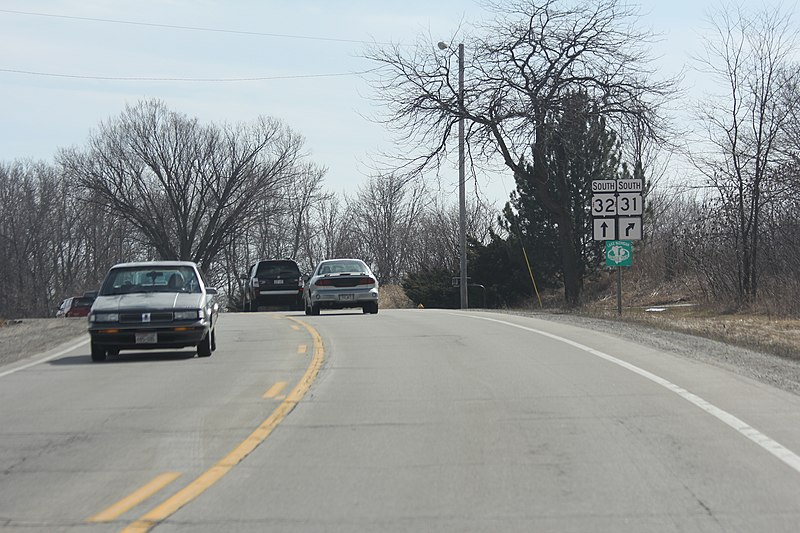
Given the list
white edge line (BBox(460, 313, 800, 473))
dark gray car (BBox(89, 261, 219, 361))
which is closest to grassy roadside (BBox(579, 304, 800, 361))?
white edge line (BBox(460, 313, 800, 473))

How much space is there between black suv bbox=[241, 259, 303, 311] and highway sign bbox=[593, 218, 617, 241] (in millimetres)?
14001

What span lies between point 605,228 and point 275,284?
1481cm

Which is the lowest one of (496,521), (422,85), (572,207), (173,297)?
(496,521)

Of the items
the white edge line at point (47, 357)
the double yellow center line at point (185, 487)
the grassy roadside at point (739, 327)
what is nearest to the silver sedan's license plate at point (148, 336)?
the white edge line at point (47, 357)

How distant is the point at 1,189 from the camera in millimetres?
74375

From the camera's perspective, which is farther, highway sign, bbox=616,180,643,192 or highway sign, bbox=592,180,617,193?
highway sign, bbox=616,180,643,192

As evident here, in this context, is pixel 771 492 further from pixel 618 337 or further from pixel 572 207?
pixel 572 207

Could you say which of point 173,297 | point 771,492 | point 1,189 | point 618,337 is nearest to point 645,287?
point 618,337

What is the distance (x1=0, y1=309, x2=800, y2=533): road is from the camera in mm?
6512

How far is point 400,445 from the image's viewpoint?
28.7 ft

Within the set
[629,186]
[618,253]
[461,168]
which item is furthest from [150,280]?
[461,168]

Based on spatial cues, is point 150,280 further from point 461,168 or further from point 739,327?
point 461,168

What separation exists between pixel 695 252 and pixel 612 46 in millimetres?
7576

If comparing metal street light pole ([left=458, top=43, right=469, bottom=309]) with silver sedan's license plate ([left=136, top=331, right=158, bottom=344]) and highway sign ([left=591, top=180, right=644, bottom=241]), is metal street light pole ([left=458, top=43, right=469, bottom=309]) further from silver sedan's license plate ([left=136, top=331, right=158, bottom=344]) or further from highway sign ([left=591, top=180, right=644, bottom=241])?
silver sedan's license plate ([left=136, top=331, right=158, bottom=344])
